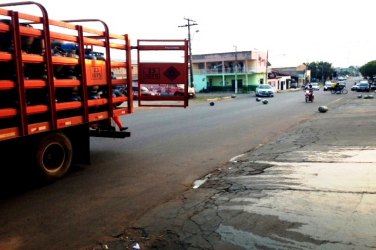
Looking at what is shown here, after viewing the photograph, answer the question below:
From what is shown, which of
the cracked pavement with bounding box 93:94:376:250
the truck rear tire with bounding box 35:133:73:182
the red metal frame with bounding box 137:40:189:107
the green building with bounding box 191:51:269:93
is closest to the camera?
the cracked pavement with bounding box 93:94:376:250

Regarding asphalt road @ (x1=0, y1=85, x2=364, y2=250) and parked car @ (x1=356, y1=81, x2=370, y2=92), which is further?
parked car @ (x1=356, y1=81, x2=370, y2=92)

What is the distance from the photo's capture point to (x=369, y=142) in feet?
35.0

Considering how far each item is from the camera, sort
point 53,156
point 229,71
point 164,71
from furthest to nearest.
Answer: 1. point 229,71
2. point 164,71
3. point 53,156

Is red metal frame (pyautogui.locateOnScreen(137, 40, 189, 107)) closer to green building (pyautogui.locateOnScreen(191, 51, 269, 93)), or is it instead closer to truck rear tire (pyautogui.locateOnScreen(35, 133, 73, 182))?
truck rear tire (pyautogui.locateOnScreen(35, 133, 73, 182))

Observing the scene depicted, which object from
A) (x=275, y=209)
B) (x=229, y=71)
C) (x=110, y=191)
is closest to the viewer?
(x=275, y=209)

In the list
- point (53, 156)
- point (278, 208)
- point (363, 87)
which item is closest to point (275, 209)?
point (278, 208)

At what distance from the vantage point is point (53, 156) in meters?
7.51

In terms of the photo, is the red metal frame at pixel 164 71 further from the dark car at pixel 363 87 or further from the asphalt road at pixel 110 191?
the dark car at pixel 363 87

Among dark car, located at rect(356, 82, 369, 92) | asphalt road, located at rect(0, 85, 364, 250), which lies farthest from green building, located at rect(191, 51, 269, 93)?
asphalt road, located at rect(0, 85, 364, 250)

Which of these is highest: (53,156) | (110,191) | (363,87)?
(53,156)

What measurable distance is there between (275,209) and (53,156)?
13.2 feet

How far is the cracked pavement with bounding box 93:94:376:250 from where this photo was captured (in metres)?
4.53

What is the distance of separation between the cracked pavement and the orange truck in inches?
97.2

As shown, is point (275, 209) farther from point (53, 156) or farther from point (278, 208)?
point (53, 156)
